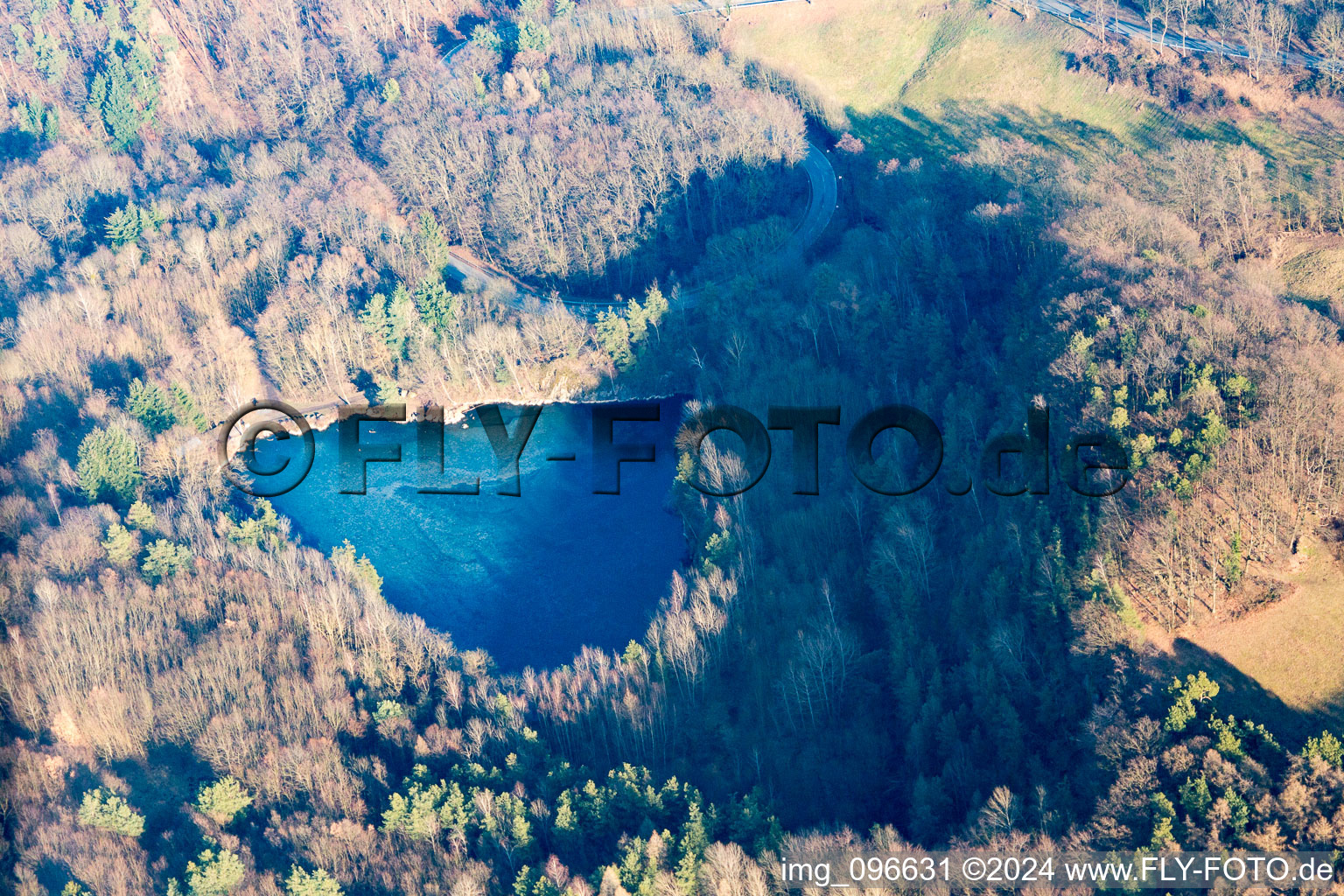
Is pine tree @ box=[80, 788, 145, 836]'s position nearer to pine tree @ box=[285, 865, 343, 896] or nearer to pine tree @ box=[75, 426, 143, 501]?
pine tree @ box=[285, 865, 343, 896]

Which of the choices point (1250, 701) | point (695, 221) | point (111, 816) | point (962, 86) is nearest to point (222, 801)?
point (111, 816)

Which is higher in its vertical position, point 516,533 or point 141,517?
point 141,517

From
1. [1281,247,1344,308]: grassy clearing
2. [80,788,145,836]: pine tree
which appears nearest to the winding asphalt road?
[1281,247,1344,308]: grassy clearing

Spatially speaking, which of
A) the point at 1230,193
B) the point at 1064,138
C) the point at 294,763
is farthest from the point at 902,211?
the point at 294,763

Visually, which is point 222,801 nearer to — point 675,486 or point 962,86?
point 675,486

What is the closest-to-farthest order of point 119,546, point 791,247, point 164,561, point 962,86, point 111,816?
point 111,816
point 164,561
point 119,546
point 791,247
point 962,86

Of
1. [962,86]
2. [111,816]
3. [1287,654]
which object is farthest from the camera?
[962,86]
